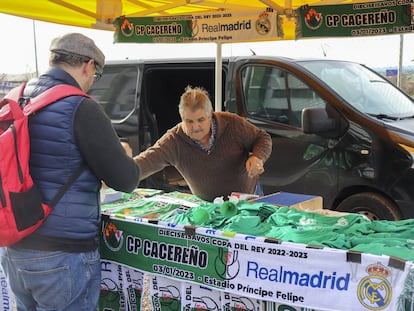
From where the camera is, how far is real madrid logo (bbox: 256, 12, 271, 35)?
4.59m

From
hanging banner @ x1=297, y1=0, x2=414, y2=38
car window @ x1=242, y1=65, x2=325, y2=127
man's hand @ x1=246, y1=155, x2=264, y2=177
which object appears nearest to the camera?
man's hand @ x1=246, y1=155, x2=264, y2=177

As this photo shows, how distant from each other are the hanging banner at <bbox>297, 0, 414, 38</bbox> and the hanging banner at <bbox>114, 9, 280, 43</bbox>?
0.37 meters

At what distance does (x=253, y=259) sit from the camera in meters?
2.15

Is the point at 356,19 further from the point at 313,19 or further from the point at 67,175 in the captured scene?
Answer: the point at 67,175

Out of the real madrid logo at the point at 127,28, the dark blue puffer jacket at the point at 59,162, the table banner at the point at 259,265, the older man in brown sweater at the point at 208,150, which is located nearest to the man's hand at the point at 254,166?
the older man in brown sweater at the point at 208,150

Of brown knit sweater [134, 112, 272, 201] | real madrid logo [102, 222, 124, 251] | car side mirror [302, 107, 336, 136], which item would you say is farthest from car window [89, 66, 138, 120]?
real madrid logo [102, 222, 124, 251]

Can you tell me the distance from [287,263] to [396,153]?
106 inches

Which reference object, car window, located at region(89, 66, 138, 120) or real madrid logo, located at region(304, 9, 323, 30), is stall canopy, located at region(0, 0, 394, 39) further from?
car window, located at region(89, 66, 138, 120)

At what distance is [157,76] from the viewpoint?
638 cm

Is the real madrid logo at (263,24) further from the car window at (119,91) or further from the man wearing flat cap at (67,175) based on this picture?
the man wearing flat cap at (67,175)

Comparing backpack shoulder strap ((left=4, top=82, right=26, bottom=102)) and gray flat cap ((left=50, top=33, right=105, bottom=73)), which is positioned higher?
gray flat cap ((left=50, top=33, right=105, bottom=73))

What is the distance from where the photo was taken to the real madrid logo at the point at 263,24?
4.59m

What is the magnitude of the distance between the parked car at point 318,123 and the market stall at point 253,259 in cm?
208

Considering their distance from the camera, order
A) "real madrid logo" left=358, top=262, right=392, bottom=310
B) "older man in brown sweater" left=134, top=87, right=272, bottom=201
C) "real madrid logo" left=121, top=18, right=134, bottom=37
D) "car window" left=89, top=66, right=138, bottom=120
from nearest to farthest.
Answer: "real madrid logo" left=358, top=262, right=392, bottom=310 < "older man in brown sweater" left=134, top=87, right=272, bottom=201 < "real madrid logo" left=121, top=18, right=134, bottom=37 < "car window" left=89, top=66, right=138, bottom=120
